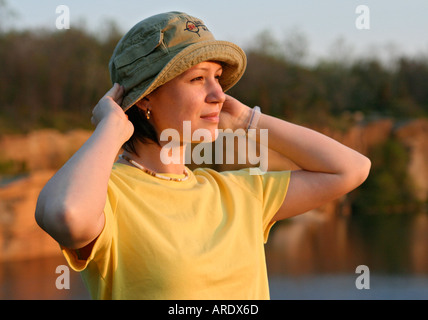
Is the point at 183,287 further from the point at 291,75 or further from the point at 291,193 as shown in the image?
the point at 291,75

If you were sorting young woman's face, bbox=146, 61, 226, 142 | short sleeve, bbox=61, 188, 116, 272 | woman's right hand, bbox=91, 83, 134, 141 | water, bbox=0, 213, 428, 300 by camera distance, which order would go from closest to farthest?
short sleeve, bbox=61, 188, 116, 272
woman's right hand, bbox=91, 83, 134, 141
young woman's face, bbox=146, 61, 226, 142
water, bbox=0, 213, 428, 300

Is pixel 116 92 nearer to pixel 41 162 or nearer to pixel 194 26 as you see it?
pixel 194 26

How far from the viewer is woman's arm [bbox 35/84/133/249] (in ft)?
3.99

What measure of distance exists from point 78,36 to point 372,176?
9180mm

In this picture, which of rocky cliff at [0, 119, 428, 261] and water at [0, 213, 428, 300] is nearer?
water at [0, 213, 428, 300]

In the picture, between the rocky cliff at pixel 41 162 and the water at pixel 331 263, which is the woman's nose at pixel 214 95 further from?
the rocky cliff at pixel 41 162

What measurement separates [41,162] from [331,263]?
6.27 m

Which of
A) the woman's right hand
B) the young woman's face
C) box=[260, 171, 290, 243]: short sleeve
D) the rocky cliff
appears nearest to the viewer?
the woman's right hand

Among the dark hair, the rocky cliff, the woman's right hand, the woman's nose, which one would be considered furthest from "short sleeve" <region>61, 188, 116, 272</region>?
the rocky cliff

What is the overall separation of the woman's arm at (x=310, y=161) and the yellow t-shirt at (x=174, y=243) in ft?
0.64

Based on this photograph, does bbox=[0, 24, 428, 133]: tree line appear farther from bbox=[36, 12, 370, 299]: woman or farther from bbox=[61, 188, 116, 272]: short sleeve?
bbox=[61, 188, 116, 272]: short sleeve

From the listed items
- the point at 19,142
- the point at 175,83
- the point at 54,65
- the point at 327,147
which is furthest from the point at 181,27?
the point at 54,65

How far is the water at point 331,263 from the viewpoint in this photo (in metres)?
8.20

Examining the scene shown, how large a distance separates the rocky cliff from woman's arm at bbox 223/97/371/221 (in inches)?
308
